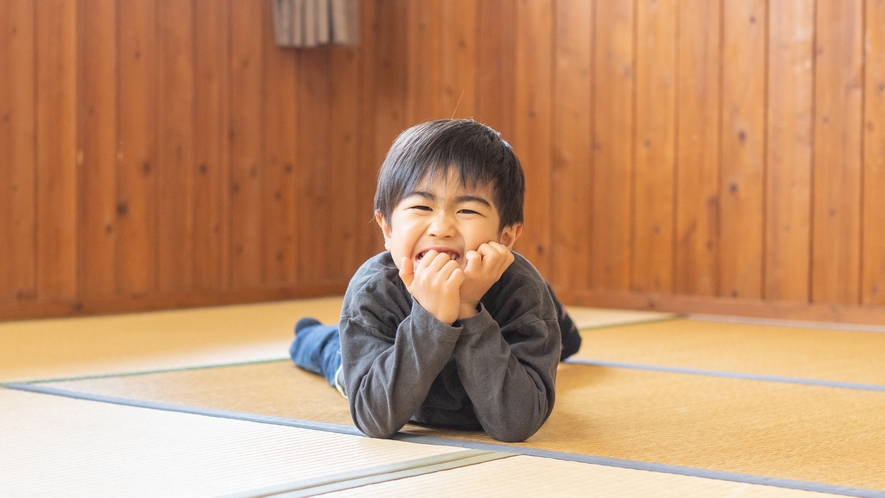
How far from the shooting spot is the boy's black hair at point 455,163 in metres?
1.17

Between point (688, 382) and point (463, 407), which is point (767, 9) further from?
point (463, 407)

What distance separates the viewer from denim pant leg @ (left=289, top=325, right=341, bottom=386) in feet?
5.39

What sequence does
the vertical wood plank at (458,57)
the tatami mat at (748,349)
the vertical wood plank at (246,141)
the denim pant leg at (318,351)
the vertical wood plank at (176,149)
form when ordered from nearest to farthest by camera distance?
the denim pant leg at (318,351)
the tatami mat at (748,349)
the vertical wood plank at (176,149)
the vertical wood plank at (246,141)
the vertical wood plank at (458,57)

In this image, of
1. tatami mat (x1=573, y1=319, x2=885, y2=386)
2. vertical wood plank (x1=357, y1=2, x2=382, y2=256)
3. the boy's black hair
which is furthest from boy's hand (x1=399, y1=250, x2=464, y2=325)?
vertical wood plank (x1=357, y1=2, x2=382, y2=256)

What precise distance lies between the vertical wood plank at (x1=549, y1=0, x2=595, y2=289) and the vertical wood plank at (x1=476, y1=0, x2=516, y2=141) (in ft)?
0.62

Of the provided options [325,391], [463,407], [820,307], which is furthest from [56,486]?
[820,307]

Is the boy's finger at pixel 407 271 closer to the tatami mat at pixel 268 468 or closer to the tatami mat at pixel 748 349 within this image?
the tatami mat at pixel 268 468

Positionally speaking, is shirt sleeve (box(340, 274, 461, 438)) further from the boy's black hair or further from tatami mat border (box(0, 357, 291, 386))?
tatami mat border (box(0, 357, 291, 386))

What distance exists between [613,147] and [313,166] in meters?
1.16

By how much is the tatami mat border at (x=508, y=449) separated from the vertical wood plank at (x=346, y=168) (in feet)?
7.10

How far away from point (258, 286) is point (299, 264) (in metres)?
0.21

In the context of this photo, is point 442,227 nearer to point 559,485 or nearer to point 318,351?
point 559,485

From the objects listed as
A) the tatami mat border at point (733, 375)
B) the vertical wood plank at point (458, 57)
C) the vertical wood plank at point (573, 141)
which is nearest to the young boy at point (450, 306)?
the tatami mat border at point (733, 375)

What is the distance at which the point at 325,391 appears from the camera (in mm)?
1587
